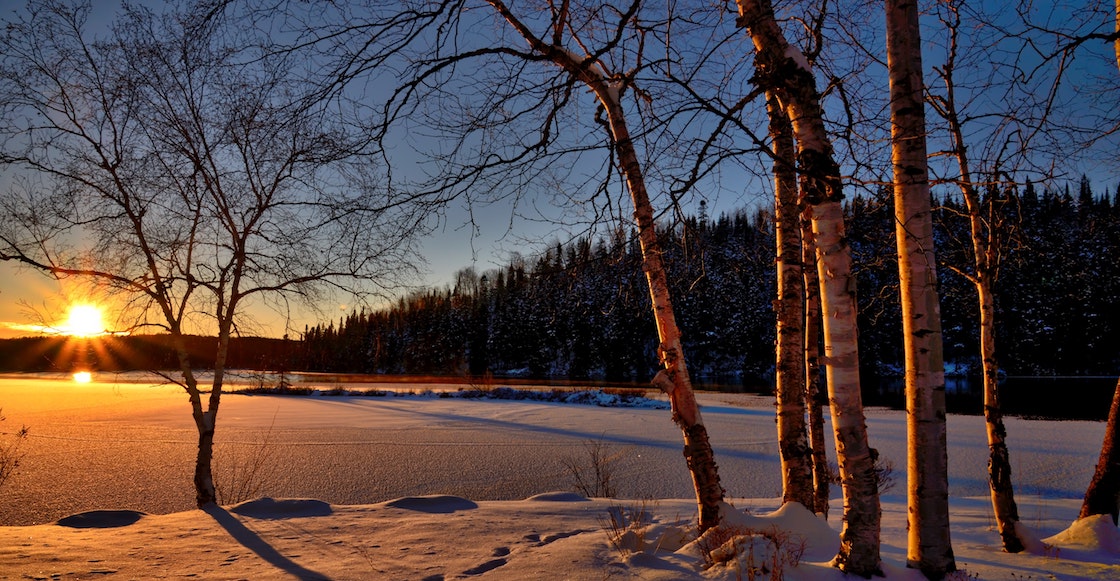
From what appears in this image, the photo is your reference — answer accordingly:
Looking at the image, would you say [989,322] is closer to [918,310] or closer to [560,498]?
[918,310]

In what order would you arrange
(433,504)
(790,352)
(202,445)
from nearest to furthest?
(790,352) → (433,504) → (202,445)

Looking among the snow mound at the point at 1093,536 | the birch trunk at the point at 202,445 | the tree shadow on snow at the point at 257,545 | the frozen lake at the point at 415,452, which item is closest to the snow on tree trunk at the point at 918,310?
the snow mound at the point at 1093,536

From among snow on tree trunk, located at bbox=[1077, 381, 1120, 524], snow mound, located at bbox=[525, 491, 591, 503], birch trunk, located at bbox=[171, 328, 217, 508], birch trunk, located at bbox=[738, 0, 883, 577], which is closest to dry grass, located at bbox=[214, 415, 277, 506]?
birch trunk, located at bbox=[171, 328, 217, 508]

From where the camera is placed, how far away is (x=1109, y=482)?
195 inches

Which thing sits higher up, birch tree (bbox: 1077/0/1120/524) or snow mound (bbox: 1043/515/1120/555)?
birch tree (bbox: 1077/0/1120/524)

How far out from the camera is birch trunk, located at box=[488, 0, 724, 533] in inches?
164

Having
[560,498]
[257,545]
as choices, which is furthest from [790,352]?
[257,545]

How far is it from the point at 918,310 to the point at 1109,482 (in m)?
3.55

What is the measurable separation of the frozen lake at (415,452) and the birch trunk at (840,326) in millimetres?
5592

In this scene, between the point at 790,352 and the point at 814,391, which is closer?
the point at 790,352

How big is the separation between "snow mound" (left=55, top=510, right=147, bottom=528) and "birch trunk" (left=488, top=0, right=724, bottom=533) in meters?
5.05

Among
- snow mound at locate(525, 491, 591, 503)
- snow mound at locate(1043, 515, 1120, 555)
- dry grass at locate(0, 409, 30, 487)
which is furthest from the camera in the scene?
dry grass at locate(0, 409, 30, 487)

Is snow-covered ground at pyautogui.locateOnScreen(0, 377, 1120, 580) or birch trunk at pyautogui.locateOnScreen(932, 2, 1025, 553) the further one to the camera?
birch trunk at pyautogui.locateOnScreen(932, 2, 1025, 553)

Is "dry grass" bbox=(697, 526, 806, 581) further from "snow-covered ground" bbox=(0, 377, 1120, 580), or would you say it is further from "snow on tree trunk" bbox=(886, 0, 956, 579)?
"snow on tree trunk" bbox=(886, 0, 956, 579)
